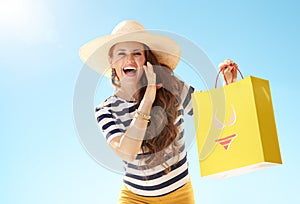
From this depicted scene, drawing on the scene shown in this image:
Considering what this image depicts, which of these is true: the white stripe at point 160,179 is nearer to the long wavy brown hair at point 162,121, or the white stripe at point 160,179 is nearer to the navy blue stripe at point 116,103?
the long wavy brown hair at point 162,121

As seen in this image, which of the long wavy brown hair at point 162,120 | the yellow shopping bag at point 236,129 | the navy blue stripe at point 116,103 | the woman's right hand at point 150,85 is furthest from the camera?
the navy blue stripe at point 116,103

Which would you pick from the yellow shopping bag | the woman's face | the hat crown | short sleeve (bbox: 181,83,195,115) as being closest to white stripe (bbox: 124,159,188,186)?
the yellow shopping bag

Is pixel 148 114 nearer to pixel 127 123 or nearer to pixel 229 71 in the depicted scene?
pixel 127 123

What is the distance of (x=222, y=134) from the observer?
207 centimetres

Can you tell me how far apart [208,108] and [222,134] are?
16 cm

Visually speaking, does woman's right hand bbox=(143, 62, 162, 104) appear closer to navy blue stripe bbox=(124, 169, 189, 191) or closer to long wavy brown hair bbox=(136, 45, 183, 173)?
long wavy brown hair bbox=(136, 45, 183, 173)

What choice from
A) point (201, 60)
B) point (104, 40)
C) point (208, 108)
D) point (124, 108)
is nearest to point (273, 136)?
point (208, 108)

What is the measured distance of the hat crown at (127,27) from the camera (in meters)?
2.43

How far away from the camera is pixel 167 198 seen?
2.27 metres

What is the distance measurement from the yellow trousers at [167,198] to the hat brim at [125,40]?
76cm

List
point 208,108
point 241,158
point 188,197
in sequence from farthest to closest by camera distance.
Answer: point 188,197
point 208,108
point 241,158

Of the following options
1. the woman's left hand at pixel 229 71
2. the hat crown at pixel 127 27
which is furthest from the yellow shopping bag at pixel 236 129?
the hat crown at pixel 127 27

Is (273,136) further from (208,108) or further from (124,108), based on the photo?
(124,108)

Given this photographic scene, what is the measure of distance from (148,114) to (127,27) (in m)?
0.62
